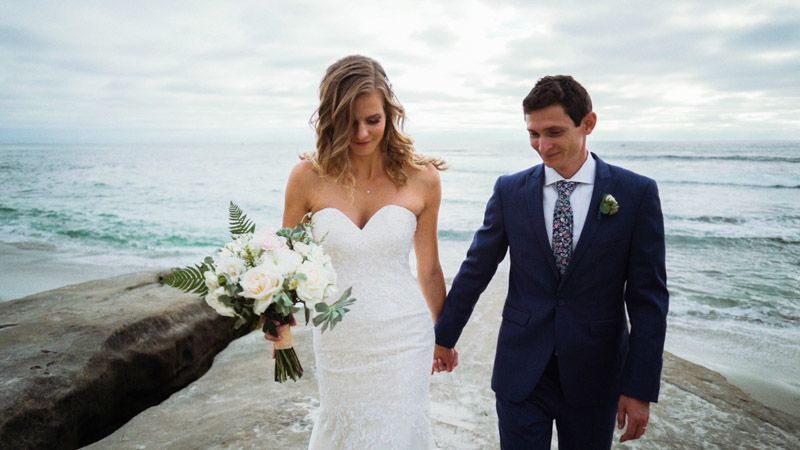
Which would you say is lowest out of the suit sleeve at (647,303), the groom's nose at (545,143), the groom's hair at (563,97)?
the suit sleeve at (647,303)

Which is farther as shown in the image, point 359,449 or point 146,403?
point 146,403

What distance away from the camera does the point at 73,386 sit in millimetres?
3756

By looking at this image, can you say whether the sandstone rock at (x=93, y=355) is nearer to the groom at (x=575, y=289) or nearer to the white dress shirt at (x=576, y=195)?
the groom at (x=575, y=289)

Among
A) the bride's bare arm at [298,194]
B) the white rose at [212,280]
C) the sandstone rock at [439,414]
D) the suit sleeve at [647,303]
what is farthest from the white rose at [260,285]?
the sandstone rock at [439,414]

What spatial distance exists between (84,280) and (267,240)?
9.56m

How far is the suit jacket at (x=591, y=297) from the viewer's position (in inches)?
92.4

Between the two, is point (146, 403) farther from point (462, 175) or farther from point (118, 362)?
point (462, 175)

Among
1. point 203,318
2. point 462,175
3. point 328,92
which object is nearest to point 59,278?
point 203,318

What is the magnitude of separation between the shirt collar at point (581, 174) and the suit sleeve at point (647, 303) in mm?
269

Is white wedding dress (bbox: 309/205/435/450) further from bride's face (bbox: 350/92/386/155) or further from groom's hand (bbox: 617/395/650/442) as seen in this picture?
groom's hand (bbox: 617/395/650/442)

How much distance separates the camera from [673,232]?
48.1ft

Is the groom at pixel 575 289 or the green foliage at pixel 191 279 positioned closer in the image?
the green foliage at pixel 191 279

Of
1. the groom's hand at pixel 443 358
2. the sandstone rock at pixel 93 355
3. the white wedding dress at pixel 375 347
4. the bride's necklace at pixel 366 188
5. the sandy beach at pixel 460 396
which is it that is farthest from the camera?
the sandy beach at pixel 460 396

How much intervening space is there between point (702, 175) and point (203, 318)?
1143 inches
